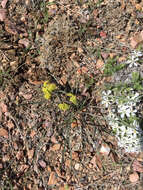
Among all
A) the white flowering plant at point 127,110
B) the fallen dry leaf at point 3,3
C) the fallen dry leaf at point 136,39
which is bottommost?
the white flowering plant at point 127,110

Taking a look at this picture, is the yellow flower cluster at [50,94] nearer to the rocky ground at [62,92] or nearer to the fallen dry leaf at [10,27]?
the rocky ground at [62,92]

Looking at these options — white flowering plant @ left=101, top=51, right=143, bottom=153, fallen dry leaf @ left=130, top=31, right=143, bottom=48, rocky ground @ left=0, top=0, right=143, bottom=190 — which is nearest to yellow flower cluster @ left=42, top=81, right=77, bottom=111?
rocky ground @ left=0, top=0, right=143, bottom=190

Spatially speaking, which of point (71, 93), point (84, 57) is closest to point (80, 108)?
point (71, 93)

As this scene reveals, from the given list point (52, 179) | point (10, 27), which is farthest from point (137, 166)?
point (10, 27)

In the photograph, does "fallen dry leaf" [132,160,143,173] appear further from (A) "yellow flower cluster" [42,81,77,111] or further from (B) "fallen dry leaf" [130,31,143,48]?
(B) "fallen dry leaf" [130,31,143,48]

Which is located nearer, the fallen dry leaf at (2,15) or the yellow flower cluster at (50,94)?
the yellow flower cluster at (50,94)

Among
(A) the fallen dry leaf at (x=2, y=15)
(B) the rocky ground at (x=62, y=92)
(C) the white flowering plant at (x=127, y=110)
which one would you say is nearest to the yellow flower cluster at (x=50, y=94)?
(B) the rocky ground at (x=62, y=92)

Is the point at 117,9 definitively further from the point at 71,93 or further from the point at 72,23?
the point at 71,93

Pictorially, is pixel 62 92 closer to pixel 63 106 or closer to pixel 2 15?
pixel 63 106
